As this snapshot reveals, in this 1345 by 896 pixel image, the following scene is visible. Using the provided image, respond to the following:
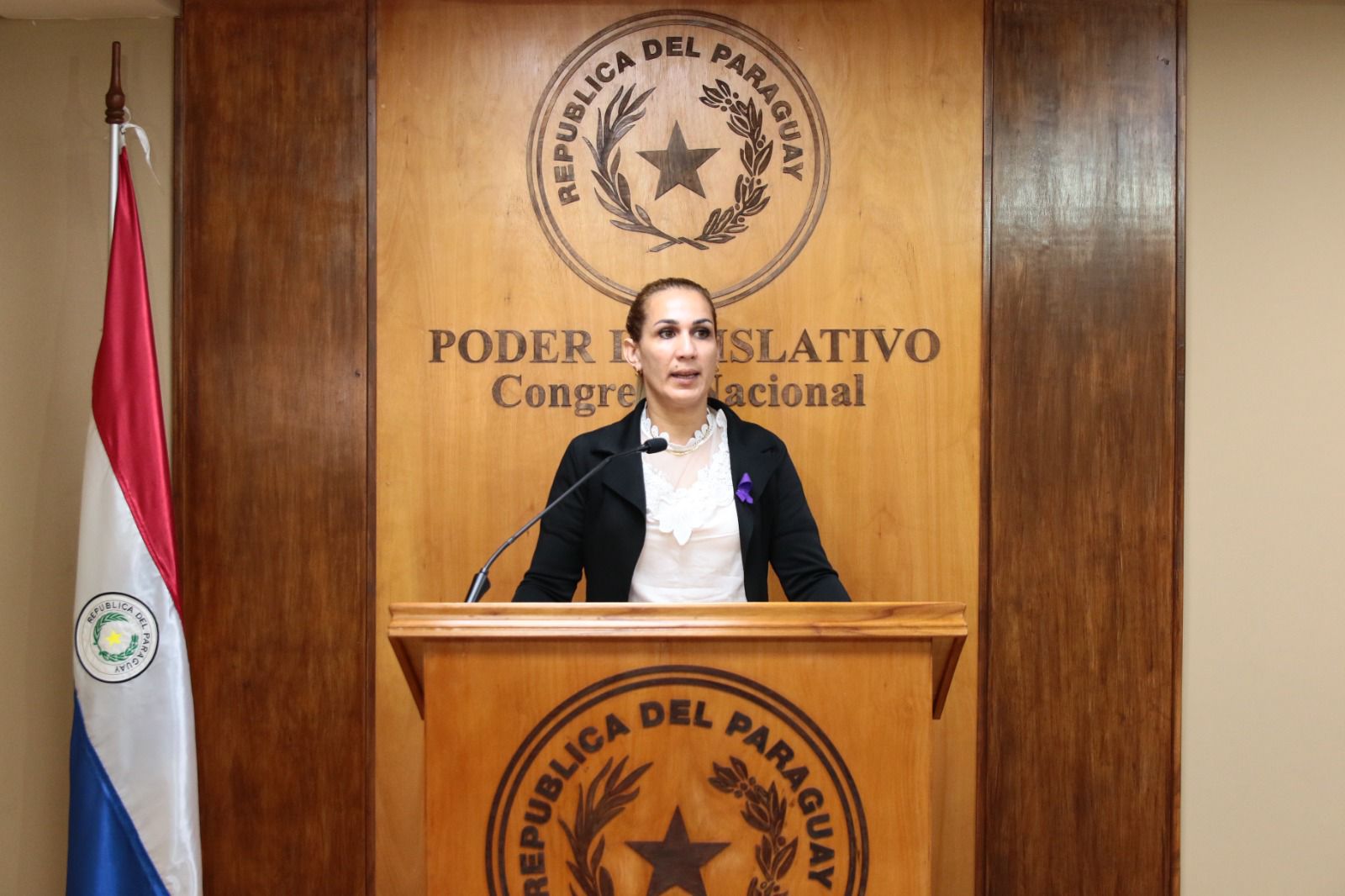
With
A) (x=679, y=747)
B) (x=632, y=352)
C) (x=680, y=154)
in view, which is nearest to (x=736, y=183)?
(x=680, y=154)

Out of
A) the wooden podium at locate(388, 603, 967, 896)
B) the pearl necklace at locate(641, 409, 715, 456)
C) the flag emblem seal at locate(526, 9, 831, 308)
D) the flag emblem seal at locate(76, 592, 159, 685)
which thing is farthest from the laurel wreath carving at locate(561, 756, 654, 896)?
the flag emblem seal at locate(526, 9, 831, 308)

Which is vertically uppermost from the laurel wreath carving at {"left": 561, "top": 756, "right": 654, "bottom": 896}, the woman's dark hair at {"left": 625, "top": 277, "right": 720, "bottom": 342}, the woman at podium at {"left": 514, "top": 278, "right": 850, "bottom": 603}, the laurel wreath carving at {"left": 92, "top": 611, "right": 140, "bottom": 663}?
the woman's dark hair at {"left": 625, "top": 277, "right": 720, "bottom": 342}

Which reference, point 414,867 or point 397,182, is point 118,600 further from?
point 397,182

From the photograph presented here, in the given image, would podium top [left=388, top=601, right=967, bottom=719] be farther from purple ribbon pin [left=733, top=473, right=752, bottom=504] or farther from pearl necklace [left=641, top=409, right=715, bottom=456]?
pearl necklace [left=641, top=409, right=715, bottom=456]

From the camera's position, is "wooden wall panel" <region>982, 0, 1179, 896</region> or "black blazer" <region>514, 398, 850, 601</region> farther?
"wooden wall panel" <region>982, 0, 1179, 896</region>

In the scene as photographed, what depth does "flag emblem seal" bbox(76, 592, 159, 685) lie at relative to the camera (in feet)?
9.55

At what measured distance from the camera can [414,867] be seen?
10.7 feet

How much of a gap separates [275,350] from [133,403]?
16.3 inches

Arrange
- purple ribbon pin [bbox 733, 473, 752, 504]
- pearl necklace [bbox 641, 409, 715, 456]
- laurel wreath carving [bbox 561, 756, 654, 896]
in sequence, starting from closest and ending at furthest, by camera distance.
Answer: laurel wreath carving [bbox 561, 756, 654, 896]
purple ribbon pin [bbox 733, 473, 752, 504]
pearl necklace [bbox 641, 409, 715, 456]

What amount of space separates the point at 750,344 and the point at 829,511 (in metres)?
0.50

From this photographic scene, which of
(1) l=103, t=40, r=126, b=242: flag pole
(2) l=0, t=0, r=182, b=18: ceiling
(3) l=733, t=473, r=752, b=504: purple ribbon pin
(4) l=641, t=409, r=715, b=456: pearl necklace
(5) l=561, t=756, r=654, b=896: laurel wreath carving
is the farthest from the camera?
(2) l=0, t=0, r=182, b=18: ceiling

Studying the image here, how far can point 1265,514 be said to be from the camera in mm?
3236

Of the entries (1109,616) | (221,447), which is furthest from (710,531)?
(221,447)

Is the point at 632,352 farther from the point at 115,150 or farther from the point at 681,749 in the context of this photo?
the point at 115,150
